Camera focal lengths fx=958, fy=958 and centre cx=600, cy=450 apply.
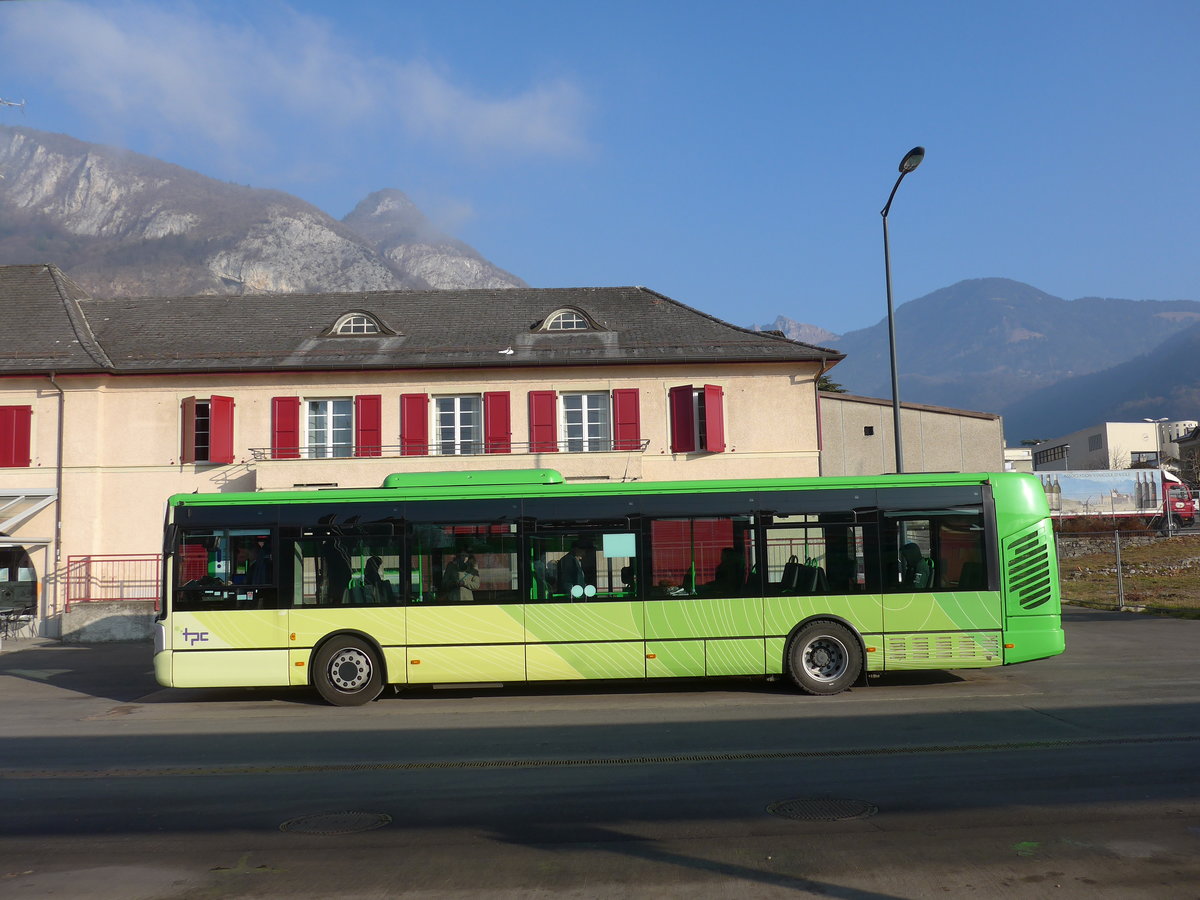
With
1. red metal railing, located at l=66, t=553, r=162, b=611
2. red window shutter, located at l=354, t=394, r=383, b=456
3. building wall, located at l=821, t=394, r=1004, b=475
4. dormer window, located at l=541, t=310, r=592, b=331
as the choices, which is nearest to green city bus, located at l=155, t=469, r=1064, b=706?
red metal railing, located at l=66, t=553, r=162, b=611

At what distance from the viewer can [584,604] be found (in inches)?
504

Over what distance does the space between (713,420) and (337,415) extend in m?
10.6

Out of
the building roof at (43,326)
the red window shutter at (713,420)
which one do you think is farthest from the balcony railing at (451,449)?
the building roof at (43,326)

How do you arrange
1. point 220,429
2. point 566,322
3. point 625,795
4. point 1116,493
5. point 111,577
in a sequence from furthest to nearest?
point 1116,493, point 566,322, point 220,429, point 111,577, point 625,795

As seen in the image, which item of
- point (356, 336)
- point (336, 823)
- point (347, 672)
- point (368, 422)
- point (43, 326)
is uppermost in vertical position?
point (43, 326)

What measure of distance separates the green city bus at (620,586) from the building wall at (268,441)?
13089mm

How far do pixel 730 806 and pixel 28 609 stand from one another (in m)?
23.4

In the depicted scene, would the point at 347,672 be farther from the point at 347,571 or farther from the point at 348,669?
the point at 347,571

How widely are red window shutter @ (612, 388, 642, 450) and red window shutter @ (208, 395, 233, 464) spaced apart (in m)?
10.6

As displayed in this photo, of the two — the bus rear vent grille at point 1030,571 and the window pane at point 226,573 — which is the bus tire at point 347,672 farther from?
the bus rear vent grille at point 1030,571

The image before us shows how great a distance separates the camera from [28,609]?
24.7m

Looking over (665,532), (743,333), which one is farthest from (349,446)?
(665,532)

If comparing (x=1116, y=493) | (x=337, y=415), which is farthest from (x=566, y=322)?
(x=1116, y=493)

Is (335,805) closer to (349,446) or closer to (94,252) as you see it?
(349,446)
